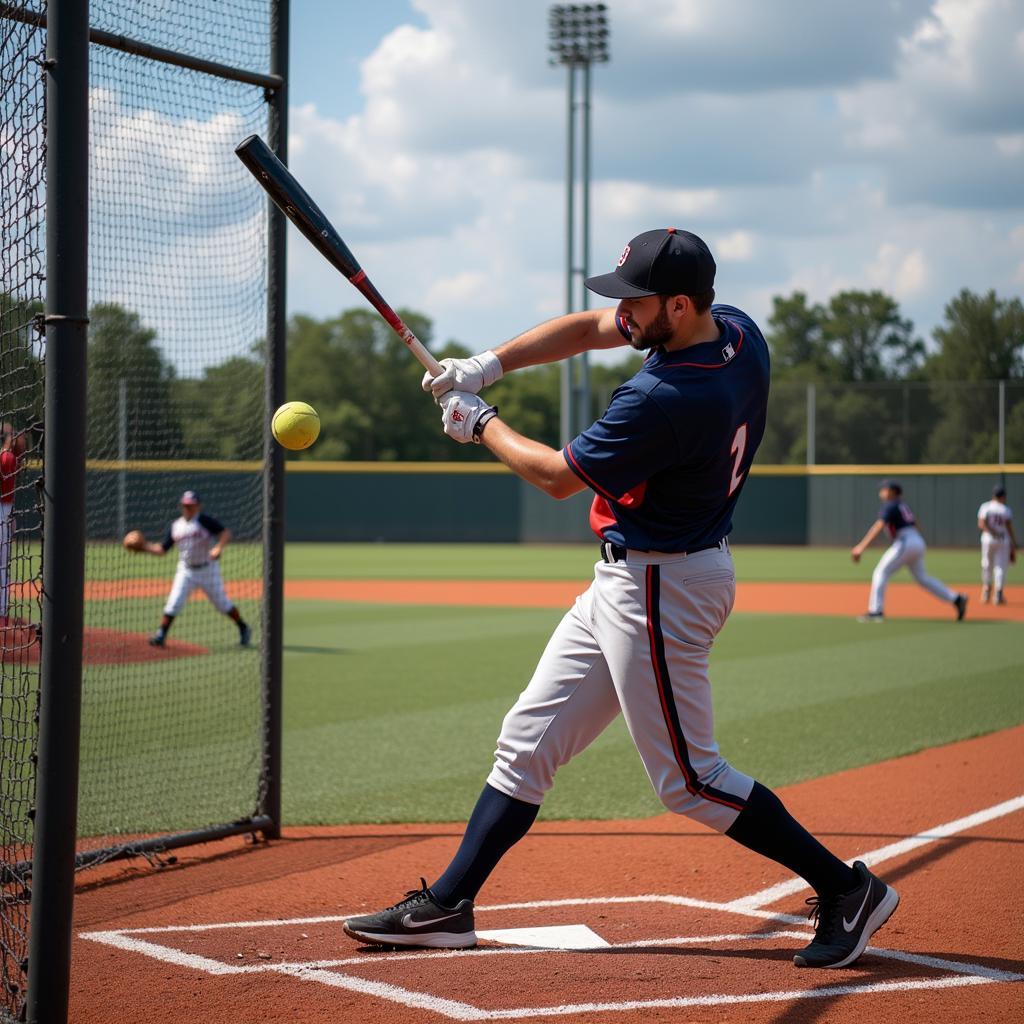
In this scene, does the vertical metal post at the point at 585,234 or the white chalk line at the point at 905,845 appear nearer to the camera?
the white chalk line at the point at 905,845

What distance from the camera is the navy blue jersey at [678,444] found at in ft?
11.7

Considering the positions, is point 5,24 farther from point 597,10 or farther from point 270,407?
point 597,10

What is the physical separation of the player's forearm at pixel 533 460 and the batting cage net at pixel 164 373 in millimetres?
1734

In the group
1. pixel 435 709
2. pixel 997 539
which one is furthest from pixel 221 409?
pixel 997 539

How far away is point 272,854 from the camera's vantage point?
18.4 ft

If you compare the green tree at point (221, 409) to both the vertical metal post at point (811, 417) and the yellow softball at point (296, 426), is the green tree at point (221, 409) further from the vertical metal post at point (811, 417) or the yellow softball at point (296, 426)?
the vertical metal post at point (811, 417)

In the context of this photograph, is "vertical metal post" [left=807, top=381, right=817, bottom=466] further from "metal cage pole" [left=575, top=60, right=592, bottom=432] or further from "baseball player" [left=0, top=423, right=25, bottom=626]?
"baseball player" [left=0, top=423, right=25, bottom=626]

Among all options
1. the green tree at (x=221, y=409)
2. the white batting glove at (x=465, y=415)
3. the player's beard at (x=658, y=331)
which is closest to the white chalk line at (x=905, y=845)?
the white batting glove at (x=465, y=415)

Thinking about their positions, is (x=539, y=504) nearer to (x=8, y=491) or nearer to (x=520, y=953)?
(x=8, y=491)

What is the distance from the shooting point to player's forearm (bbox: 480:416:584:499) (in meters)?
3.64

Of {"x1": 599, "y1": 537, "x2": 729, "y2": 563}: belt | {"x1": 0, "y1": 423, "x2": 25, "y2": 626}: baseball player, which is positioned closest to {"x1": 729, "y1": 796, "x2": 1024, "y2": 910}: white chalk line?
{"x1": 599, "y1": 537, "x2": 729, "y2": 563}: belt

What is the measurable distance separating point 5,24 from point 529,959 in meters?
3.50

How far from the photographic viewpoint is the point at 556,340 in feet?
14.2

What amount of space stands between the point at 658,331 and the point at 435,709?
6374 mm
